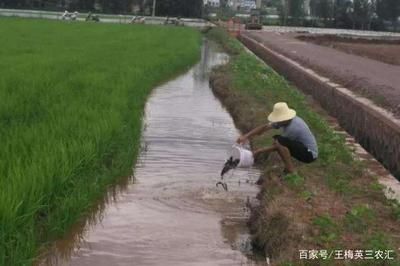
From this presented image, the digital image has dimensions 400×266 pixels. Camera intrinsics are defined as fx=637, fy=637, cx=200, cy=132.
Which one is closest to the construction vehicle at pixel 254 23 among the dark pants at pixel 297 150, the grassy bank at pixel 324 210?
the grassy bank at pixel 324 210

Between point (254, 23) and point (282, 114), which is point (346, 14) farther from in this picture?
point (282, 114)

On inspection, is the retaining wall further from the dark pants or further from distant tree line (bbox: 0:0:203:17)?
distant tree line (bbox: 0:0:203:17)

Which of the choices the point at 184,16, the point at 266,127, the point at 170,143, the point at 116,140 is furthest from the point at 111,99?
the point at 184,16

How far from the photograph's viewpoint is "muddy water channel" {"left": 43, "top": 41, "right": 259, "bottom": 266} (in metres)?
3.82

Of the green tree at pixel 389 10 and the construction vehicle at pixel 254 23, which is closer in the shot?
the construction vehicle at pixel 254 23

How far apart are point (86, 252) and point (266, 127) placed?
5.95 feet

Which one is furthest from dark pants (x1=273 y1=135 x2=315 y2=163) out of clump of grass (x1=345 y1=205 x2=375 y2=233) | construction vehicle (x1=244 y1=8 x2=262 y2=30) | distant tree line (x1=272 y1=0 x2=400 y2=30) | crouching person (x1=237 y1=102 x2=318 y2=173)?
distant tree line (x1=272 y1=0 x2=400 y2=30)

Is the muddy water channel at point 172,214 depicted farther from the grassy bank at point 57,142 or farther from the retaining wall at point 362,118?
the retaining wall at point 362,118

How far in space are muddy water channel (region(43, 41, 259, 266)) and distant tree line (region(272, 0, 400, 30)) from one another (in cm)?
4666

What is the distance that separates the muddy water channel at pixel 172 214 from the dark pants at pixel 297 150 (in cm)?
47

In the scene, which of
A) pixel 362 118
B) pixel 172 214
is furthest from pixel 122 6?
pixel 172 214

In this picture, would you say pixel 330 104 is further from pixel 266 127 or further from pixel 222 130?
pixel 266 127

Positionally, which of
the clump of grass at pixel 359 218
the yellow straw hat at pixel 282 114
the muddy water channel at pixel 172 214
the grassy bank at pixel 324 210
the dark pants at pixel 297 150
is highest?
the yellow straw hat at pixel 282 114

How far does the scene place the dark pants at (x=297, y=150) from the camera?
500 cm
